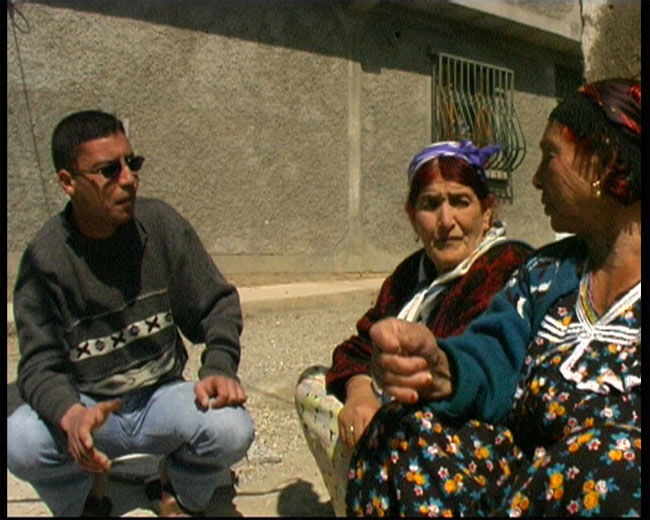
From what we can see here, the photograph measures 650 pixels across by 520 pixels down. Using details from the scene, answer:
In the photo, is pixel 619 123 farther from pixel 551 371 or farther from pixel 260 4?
pixel 260 4

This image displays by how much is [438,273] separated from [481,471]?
2.46ft

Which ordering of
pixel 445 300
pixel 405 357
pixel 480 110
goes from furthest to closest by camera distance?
1. pixel 480 110
2. pixel 445 300
3. pixel 405 357

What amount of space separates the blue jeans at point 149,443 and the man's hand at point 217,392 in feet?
0.11

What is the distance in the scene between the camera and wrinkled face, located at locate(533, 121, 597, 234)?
6.21ft

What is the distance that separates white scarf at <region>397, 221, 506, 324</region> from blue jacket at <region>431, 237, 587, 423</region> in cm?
18

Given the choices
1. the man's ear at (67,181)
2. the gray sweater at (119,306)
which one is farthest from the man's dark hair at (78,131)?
the gray sweater at (119,306)

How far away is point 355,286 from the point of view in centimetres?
671

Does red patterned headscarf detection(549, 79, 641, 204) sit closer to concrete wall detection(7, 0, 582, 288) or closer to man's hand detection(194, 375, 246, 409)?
man's hand detection(194, 375, 246, 409)

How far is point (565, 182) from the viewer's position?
191 cm

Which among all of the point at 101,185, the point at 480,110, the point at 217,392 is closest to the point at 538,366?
the point at 217,392

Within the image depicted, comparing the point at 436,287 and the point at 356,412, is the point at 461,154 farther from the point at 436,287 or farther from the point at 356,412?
the point at 356,412

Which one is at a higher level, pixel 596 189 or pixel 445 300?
pixel 596 189

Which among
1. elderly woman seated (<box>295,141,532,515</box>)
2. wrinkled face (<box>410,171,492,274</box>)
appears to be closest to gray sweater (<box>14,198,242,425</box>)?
elderly woman seated (<box>295,141,532,515</box>)

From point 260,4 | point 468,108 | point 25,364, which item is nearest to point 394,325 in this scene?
point 25,364
